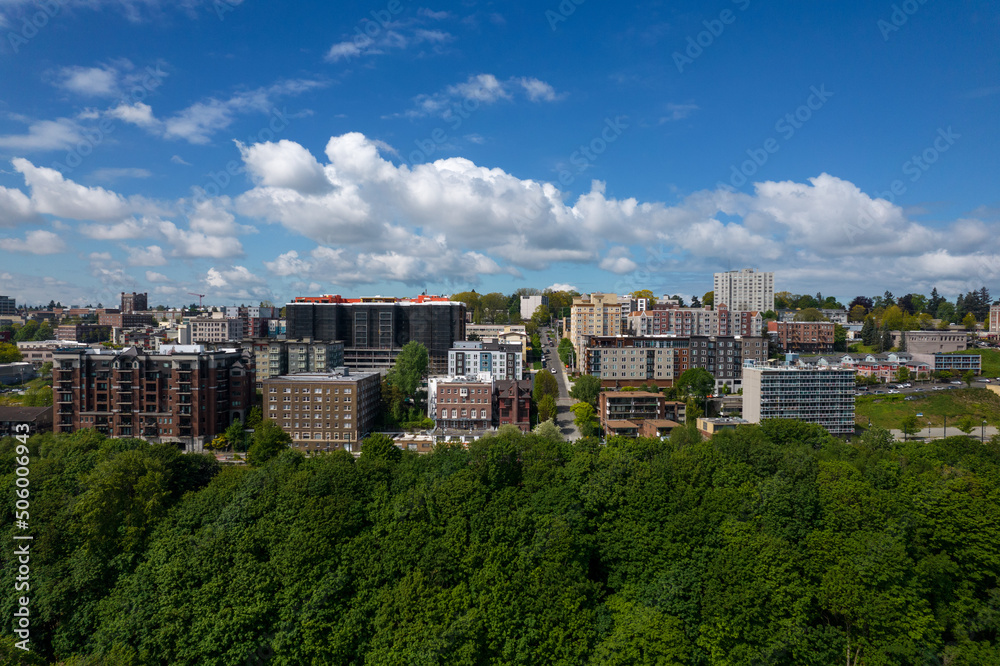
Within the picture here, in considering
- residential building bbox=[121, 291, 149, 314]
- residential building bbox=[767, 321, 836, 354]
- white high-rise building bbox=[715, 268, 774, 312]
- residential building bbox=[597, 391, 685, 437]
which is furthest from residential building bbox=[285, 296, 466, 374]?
residential building bbox=[121, 291, 149, 314]

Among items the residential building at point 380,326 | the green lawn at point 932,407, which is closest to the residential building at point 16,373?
the residential building at point 380,326

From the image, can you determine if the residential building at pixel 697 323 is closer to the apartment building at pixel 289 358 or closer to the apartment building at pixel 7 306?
the apartment building at pixel 289 358

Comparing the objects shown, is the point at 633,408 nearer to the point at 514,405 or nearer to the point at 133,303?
the point at 514,405

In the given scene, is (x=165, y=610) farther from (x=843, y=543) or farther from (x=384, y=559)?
(x=843, y=543)

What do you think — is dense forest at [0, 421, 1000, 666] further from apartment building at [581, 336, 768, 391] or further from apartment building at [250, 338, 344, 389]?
apartment building at [581, 336, 768, 391]

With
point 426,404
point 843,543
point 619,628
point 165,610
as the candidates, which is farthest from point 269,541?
point 426,404

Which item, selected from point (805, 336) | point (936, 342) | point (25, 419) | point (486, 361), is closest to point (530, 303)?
point (805, 336)
